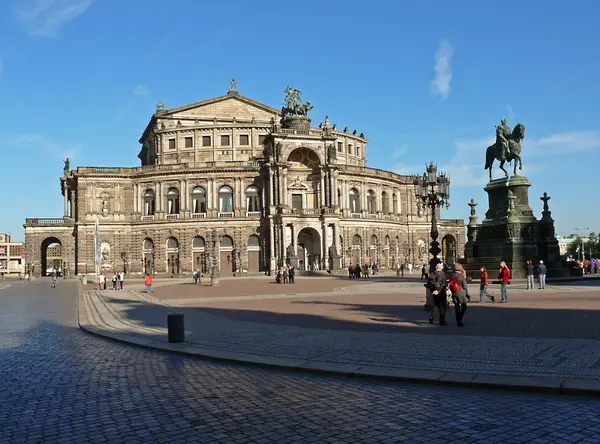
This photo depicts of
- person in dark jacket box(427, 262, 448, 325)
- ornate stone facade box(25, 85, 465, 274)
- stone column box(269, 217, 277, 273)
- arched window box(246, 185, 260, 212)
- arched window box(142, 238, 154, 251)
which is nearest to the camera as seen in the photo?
person in dark jacket box(427, 262, 448, 325)

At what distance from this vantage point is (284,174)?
76125 millimetres

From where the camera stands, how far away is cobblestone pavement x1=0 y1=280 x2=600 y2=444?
23.1 feet

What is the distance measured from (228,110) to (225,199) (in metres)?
17.5

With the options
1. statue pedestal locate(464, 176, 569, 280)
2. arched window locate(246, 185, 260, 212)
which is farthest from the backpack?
arched window locate(246, 185, 260, 212)

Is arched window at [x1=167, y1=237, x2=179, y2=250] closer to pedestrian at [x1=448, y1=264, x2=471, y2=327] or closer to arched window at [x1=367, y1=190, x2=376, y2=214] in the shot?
arched window at [x1=367, y1=190, x2=376, y2=214]

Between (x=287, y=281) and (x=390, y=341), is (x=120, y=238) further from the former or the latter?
(x=390, y=341)

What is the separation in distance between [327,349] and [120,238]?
72.3 m

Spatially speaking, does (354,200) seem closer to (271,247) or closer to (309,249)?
(309,249)

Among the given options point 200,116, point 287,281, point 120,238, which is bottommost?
point 287,281

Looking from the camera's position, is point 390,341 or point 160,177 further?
point 160,177

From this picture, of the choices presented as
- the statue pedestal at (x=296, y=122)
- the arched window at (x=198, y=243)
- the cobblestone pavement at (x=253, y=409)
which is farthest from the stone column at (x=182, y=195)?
the cobblestone pavement at (x=253, y=409)

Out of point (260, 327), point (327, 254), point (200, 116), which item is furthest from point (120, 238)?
point (260, 327)

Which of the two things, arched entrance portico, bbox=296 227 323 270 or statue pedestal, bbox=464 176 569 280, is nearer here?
statue pedestal, bbox=464 176 569 280

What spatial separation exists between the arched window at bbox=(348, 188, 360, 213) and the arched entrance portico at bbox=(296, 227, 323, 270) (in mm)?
9426
